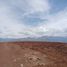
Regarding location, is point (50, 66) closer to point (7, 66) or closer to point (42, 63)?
point (42, 63)

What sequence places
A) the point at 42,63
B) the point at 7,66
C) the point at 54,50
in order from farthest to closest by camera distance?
the point at 54,50 → the point at 42,63 → the point at 7,66

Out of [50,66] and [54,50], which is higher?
[54,50]

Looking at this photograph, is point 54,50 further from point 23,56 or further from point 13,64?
point 13,64

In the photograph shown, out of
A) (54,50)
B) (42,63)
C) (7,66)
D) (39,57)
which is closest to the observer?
(7,66)

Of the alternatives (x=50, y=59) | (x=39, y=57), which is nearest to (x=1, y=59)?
(x=39, y=57)

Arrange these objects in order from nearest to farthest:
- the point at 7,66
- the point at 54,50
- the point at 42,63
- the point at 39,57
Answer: the point at 7,66 → the point at 42,63 → the point at 39,57 → the point at 54,50

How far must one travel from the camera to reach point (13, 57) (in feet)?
71.4

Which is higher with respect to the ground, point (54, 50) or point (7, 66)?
point (54, 50)

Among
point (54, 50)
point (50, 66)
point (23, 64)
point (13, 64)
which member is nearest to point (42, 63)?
point (50, 66)

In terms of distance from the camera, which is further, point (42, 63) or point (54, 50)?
point (54, 50)

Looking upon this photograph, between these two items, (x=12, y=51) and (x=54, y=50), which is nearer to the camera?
(x=12, y=51)

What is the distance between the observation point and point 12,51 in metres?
24.0

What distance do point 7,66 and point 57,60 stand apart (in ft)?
25.7

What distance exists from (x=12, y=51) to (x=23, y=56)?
263cm
